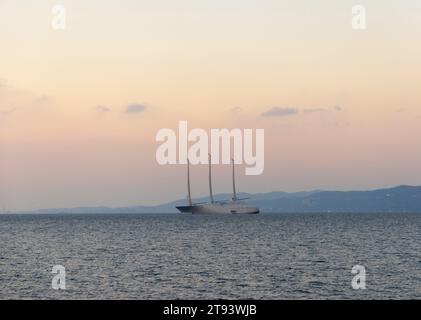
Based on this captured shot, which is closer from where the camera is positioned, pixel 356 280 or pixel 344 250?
pixel 356 280

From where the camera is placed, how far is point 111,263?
8000 cm

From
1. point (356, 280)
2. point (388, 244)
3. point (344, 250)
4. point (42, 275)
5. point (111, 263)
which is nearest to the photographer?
point (356, 280)

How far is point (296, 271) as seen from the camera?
232ft
